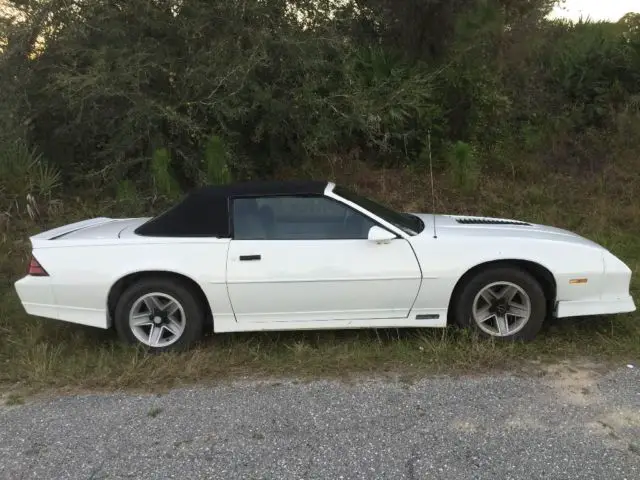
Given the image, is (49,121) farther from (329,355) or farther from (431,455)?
(431,455)

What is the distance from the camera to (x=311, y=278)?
4371 millimetres

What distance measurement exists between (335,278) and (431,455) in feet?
5.28

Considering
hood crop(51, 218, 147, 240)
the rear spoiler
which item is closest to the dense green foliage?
the rear spoiler

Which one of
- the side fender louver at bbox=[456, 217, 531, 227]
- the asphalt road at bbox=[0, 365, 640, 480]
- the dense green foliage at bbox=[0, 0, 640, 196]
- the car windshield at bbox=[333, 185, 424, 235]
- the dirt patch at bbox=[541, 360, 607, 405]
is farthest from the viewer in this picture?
the dense green foliage at bbox=[0, 0, 640, 196]

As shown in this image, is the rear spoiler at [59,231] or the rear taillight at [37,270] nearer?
the rear taillight at [37,270]

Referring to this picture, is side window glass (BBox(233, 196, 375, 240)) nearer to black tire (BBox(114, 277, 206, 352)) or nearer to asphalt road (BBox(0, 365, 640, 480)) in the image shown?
black tire (BBox(114, 277, 206, 352))

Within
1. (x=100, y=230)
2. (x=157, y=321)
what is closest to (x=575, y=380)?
(x=157, y=321)

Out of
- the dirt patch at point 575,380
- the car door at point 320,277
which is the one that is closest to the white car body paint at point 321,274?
the car door at point 320,277

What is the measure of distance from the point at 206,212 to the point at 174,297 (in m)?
0.70

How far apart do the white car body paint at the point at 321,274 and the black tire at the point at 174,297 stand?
0.11 meters

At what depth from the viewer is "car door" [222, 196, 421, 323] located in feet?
14.3

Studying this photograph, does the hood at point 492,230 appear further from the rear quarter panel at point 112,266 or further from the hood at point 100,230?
the hood at point 100,230

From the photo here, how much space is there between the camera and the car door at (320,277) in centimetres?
437

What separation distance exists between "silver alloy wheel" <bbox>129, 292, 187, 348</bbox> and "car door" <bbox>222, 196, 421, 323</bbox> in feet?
1.56
